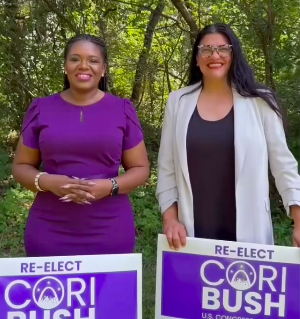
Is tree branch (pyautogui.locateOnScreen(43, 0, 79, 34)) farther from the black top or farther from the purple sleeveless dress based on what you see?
the black top

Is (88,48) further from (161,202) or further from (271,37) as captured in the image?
(271,37)

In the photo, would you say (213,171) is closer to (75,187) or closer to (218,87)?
(218,87)

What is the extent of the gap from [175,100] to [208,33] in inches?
13.5

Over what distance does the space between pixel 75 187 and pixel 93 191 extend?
0.08m

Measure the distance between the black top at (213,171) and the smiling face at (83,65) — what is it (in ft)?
1.62

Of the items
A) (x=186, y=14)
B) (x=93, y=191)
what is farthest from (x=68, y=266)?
(x=186, y=14)

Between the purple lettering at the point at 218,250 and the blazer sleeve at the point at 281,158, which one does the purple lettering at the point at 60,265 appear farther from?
the blazer sleeve at the point at 281,158

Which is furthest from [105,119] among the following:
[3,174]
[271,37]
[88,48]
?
[3,174]

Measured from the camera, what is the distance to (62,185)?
228cm

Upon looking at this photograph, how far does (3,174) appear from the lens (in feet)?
20.0

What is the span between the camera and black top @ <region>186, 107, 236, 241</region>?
2.33 metres

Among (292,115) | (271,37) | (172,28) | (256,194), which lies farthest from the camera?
(172,28)

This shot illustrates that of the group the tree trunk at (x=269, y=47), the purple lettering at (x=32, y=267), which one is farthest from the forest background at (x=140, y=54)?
the purple lettering at (x=32, y=267)

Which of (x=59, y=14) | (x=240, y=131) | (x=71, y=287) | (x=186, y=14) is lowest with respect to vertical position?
(x=71, y=287)
